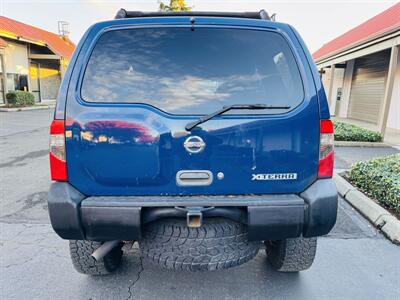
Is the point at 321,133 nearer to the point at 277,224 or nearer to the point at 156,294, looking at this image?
the point at 277,224

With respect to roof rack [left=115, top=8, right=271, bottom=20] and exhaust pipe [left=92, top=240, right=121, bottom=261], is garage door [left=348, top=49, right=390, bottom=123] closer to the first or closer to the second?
roof rack [left=115, top=8, right=271, bottom=20]

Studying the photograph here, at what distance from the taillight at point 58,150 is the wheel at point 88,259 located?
0.70 metres

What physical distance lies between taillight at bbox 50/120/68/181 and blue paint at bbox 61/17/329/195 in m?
0.04

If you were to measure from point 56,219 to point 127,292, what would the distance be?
973 millimetres

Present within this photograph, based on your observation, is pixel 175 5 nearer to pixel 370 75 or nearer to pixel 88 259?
pixel 370 75

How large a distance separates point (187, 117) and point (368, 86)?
52.3 ft

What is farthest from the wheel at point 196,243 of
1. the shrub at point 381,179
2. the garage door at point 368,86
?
the garage door at point 368,86

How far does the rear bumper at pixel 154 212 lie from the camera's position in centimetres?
169

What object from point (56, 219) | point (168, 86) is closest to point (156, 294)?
point (56, 219)

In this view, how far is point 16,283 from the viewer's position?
2348mm

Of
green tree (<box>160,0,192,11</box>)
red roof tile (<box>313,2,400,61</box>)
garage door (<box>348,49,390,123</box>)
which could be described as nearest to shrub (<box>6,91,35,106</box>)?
green tree (<box>160,0,192,11</box>)

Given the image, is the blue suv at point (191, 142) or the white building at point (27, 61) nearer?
the blue suv at point (191, 142)

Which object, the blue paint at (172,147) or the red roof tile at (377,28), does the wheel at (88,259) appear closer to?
the blue paint at (172,147)

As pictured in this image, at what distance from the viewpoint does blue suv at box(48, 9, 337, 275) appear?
5.61 ft
